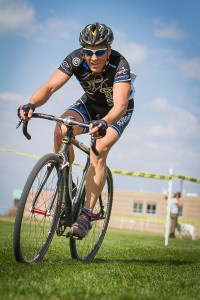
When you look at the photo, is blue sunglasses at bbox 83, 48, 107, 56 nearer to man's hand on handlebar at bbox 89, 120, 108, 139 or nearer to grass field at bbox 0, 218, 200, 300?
man's hand on handlebar at bbox 89, 120, 108, 139

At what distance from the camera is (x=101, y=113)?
6.55 m

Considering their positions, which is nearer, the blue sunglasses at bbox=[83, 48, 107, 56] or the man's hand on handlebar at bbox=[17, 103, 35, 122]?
the man's hand on handlebar at bbox=[17, 103, 35, 122]

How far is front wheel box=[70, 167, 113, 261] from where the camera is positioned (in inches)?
272

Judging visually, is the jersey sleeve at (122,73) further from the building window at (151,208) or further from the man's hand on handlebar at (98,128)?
the building window at (151,208)

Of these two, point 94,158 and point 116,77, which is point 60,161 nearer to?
point 94,158

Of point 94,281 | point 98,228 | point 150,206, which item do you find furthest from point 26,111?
point 150,206

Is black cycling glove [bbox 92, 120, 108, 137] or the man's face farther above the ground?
the man's face

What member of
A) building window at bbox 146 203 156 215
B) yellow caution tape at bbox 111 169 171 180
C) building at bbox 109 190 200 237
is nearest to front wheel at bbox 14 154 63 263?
yellow caution tape at bbox 111 169 171 180

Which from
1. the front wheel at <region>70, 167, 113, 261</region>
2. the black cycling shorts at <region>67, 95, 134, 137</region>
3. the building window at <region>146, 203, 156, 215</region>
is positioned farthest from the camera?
the building window at <region>146, 203, 156, 215</region>

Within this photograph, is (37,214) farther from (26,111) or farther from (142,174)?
(142,174)

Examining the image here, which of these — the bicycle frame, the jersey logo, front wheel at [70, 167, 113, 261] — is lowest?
front wheel at [70, 167, 113, 261]

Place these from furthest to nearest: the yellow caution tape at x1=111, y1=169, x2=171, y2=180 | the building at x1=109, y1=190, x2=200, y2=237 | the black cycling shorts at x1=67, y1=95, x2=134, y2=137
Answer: the building at x1=109, y1=190, x2=200, y2=237 < the yellow caution tape at x1=111, y1=169, x2=171, y2=180 < the black cycling shorts at x1=67, y1=95, x2=134, y2=137

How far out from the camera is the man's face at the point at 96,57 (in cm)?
586

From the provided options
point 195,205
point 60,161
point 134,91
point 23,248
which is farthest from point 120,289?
point 195,205
